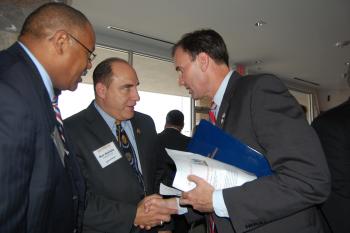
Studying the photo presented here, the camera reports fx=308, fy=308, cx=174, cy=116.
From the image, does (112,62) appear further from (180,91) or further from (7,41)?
(180,91)

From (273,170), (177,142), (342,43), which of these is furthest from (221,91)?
(342,43)

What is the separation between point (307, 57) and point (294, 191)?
693 cm

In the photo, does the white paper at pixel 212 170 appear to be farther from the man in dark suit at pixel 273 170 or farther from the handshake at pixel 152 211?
the handshake at pixel 152 211

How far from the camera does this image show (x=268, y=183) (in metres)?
1.14

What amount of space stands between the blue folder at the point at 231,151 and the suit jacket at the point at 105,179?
2.25 feet

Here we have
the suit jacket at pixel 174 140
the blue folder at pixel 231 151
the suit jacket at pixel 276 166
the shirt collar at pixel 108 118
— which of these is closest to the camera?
the suit jacket at pixel 276 166

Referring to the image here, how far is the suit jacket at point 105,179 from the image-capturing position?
1.71 m

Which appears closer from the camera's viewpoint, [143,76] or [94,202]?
[94,202]

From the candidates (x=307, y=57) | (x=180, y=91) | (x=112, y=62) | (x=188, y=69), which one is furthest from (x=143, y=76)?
(x=188, y=69)

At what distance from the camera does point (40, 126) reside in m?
1.06

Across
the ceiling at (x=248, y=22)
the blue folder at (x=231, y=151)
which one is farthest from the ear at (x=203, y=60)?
the ceiling at (x=248, y=22)

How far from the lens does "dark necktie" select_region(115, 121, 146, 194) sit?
1.92 m

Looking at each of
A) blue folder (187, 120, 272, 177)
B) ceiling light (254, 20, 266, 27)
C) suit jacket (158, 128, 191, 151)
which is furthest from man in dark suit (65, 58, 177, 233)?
ceiling light (254, 20, 266, 27)

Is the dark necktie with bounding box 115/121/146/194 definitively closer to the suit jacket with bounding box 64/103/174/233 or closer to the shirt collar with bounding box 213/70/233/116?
the suit jacket with bounding box 64/103/174/233
